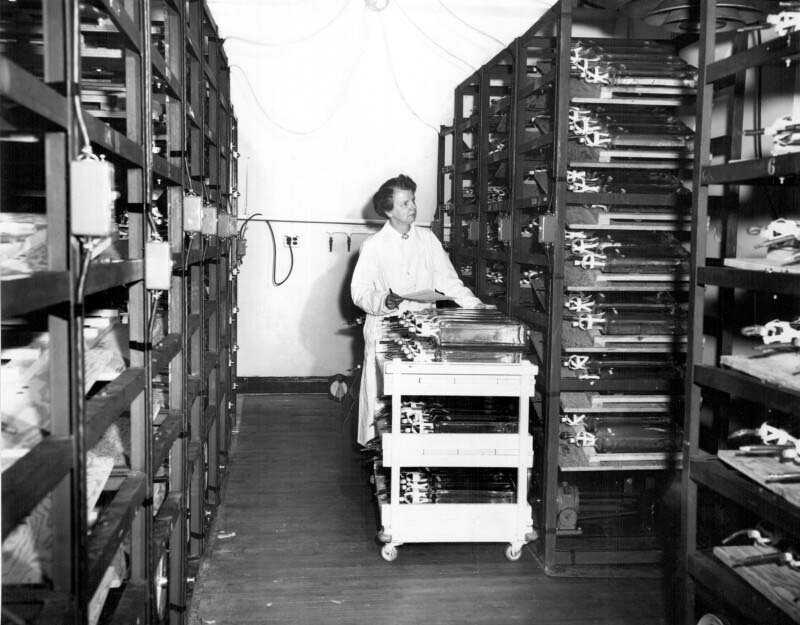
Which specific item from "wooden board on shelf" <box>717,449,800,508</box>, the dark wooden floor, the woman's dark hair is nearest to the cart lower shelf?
the dark wooden floor

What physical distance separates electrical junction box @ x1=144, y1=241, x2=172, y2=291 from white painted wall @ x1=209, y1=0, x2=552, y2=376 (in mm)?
4548

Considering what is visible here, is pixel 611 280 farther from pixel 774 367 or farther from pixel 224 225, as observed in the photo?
pixel 224 225

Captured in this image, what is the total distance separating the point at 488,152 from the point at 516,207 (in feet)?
3.71

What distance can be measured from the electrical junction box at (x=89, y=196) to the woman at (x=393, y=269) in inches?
128

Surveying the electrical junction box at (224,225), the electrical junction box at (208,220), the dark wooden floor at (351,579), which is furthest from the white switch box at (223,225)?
the dark wooden floor at (351,579)

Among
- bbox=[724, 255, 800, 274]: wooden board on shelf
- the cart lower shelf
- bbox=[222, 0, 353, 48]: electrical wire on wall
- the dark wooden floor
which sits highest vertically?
bbox=[222, 0, 353, 48]: electrical wire on wall

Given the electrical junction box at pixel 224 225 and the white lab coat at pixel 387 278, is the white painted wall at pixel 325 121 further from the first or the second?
the electrical junction box at pixel 224 225

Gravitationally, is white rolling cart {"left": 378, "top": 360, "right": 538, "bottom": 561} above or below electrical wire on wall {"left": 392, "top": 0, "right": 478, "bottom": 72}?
below

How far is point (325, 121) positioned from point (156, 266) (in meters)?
4.71

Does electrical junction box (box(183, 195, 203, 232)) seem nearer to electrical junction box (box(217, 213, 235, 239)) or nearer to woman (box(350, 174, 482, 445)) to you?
electrical junction box (box(217, 213, 235, 239))

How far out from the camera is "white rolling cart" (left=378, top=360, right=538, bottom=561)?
134 inches

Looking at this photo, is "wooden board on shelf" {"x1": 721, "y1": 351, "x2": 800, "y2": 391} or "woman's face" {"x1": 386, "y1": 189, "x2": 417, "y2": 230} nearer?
"wooden board on shelf" {"x1": 721, "y1": 351, "x2": 800, "y2": 391}

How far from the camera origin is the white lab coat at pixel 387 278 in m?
4.64

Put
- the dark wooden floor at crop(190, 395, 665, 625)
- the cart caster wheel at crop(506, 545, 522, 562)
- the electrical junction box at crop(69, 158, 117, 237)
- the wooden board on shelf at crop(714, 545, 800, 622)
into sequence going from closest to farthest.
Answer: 1. the electrical junction box at crop(69, 158, 117, 237)
2. the wooden board on shelf at crop(714, 545, 800, 622)
3. the dark wooden floor at crop(190, 395, 665, 625)
4. the cart caster wheel at crop(506, 545, 522, 562)
